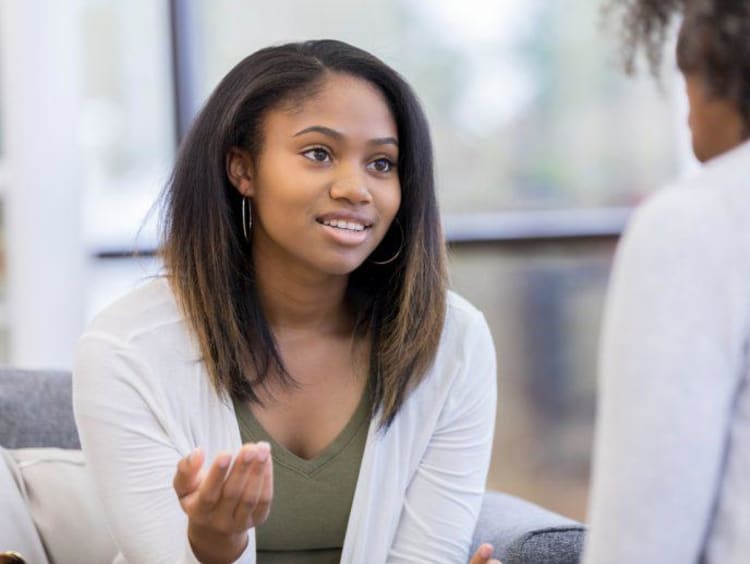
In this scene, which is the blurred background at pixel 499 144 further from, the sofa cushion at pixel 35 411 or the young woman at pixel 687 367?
the young woman at pixel 687 367

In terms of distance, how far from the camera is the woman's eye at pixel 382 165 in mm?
1649

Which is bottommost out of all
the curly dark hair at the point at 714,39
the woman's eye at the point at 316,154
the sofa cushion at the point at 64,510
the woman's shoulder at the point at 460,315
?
the sofa cushion at the point at 64,510

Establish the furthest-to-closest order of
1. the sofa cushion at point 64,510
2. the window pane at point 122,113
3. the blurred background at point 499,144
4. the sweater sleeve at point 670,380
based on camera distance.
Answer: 1. the window pane at point 122,113
2. the blurred background at point 499,144
3. the sofa cushion at point 64,510
4. the sweater sleeve at point 670,380

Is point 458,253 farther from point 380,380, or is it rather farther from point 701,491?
point 701,491

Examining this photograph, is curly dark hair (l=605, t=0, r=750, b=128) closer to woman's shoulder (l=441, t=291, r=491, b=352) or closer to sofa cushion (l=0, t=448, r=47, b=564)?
woman's shoulder (l=441, t=291, r=491, b=352)

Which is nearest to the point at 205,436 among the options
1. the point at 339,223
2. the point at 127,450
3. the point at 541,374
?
the point at 127,450

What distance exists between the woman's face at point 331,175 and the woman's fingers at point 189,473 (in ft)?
1.30

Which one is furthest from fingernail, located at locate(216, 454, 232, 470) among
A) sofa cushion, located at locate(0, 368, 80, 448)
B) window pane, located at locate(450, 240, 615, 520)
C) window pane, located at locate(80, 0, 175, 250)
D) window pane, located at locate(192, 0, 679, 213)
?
window pane, located at locate(80, 0, 175, 250)

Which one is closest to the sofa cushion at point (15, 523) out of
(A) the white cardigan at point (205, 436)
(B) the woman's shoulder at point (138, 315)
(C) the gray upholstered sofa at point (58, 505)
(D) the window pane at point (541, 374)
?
(C) the gray upholstered sofa at point (58, 505)

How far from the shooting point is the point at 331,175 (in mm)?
1603

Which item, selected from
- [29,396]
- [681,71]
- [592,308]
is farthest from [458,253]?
[681,71]

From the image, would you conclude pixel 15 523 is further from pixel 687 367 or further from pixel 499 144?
pixel 499 144

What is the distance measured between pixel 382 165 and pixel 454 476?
1.42 feet

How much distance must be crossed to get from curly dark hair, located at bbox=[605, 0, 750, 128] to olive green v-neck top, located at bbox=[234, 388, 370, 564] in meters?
0.85
